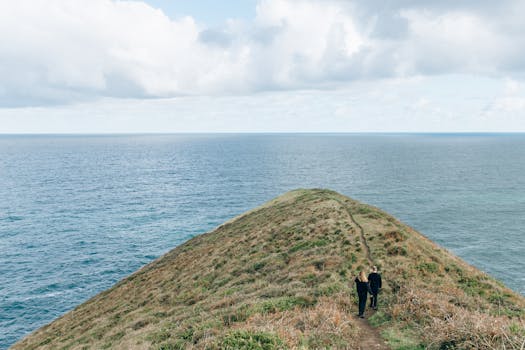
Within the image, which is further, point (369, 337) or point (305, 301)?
point (305, 301)

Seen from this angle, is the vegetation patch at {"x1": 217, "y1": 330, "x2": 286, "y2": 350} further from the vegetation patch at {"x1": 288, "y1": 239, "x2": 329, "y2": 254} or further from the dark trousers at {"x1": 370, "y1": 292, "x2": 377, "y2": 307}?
the vegetation patch at {"x1": 288, "y1": 239, "x2": 329, "y2": 254}

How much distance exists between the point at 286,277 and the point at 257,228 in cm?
2008

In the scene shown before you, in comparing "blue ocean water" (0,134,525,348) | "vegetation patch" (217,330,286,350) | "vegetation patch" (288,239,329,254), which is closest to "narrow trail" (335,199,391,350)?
"vegetation patch" (217,330,286,350)

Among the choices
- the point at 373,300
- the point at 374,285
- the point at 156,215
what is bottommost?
the point at 156,215

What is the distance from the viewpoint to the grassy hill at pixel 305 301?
13.0 m

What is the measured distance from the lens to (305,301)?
56.7ft

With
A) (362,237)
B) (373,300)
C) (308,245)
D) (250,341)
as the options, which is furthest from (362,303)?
(362,237)

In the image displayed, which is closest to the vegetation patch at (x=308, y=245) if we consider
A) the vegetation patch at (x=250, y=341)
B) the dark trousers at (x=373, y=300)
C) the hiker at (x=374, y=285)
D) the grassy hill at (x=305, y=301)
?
the grassy hill at (x=305, y=301)

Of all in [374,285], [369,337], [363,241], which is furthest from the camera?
[363,241]

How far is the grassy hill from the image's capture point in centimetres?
1295

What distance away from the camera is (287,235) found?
3434 cm

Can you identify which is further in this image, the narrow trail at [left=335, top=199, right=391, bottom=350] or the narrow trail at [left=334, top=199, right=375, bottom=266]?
the narrow trail at [left=334, top=199, right=375, bottom=266]

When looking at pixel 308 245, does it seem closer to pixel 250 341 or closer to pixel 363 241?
pixel 363 241

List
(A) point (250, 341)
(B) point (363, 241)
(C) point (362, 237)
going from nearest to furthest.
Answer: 1. (A) point (250, 341)
2. (B) point (363, 241)
3. (C) point (362, 237)
